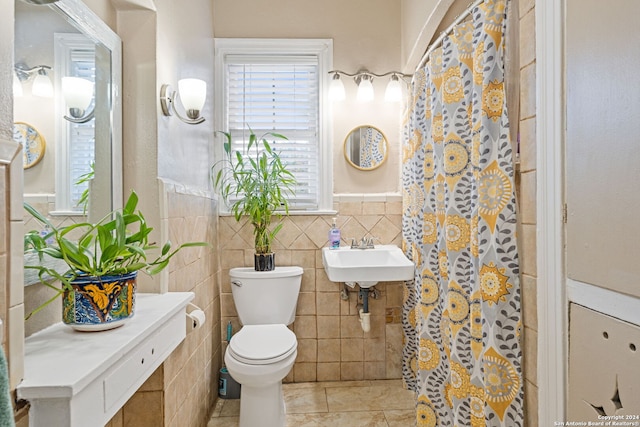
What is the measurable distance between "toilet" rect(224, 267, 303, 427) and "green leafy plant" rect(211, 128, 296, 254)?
0.22m

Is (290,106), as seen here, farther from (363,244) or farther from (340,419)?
(340,419)

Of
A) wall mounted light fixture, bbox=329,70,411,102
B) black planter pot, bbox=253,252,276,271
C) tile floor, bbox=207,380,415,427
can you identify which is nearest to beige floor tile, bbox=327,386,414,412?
tile floor, bbox=207,380,415,427

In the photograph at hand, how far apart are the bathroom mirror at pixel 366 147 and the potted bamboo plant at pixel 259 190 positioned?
0.47 metres

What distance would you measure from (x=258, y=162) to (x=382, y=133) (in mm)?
912

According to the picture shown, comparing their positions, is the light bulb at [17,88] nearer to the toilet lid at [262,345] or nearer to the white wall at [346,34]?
the toilet lid at [262,345]

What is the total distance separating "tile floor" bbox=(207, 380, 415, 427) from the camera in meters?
2.16

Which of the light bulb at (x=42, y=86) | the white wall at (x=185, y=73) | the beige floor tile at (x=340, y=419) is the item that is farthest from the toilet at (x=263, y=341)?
the light bulb at (x=42, y=86)

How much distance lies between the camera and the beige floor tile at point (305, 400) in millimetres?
2284

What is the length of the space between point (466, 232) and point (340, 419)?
4.51 feet

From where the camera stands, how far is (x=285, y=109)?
2.71m

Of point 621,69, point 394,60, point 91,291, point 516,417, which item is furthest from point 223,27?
point 516,417

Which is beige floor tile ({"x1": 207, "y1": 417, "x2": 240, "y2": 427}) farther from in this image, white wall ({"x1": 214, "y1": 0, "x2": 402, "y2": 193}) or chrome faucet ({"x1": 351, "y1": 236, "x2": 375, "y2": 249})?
white wall ({"x1": 214, "y1": 0, "x2": 402, "y2": 193})

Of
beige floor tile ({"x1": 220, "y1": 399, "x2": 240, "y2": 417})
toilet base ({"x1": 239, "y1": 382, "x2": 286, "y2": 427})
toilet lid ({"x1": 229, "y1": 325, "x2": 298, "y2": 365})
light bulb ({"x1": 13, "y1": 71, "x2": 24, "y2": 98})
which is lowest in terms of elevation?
beige floor tile ({"x1": 220, "y1": 399, "x2": 240, "y2": 417})

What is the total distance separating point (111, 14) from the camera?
4.94ft
